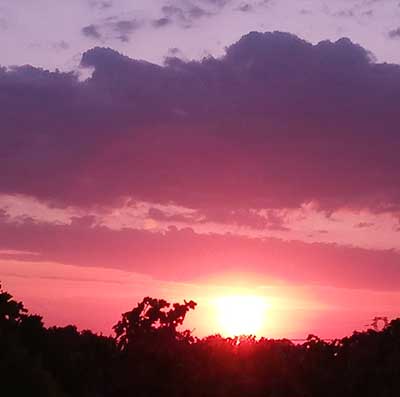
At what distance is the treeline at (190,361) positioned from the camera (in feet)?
134

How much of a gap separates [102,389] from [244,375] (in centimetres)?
636

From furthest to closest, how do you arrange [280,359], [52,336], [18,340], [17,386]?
[280,359] < [52,336] < [18,340] < [17,386]

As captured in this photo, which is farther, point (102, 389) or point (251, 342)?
point (251, 342)

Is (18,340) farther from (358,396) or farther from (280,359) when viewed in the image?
(358,396)

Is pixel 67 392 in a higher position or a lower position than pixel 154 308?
lower

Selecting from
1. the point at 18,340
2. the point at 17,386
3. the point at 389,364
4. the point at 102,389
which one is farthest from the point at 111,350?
the point at 389,364

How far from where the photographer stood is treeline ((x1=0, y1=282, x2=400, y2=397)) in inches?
1603

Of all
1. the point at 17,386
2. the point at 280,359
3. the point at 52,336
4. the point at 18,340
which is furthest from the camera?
the point at 280,359

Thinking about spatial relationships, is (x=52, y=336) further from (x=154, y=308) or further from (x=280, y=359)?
(x=280, y=359)

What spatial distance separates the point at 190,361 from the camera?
42656 millimetres

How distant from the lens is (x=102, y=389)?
42062mm

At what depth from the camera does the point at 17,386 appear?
3509 centimetres

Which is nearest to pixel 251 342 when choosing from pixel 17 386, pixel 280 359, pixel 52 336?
pixel 280 359

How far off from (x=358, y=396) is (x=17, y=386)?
1623 centimetres
